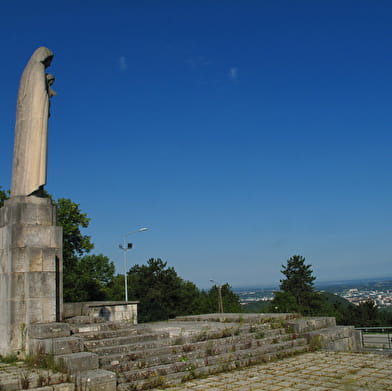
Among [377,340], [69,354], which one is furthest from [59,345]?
[377,340]

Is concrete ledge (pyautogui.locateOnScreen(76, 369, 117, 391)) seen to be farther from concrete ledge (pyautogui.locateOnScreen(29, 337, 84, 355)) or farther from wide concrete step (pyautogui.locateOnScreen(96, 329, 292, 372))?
concrete ledge (pyautogui.locateOnScreen(29, 337, 84, 355))

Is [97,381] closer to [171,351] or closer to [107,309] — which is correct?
[171,351]

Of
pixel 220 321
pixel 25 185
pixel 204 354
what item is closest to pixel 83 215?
pixel 220 321

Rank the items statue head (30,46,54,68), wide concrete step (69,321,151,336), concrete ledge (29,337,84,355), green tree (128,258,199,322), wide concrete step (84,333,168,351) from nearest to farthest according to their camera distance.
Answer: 1. concrete ledge (29,337,84,355)
2. wide concrete step (84,333,168,351)
3. wide concrete step (69,321,151,336)
4. statue head (30,46,54,68)
5. green tree (128,258,199,322)

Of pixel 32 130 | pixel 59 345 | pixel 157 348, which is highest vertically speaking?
Result: pixel 32 130

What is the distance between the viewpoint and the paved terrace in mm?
6340

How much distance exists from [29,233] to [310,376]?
5938mm

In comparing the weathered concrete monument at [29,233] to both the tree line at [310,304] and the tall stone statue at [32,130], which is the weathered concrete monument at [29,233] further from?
the tree line at [310,304]

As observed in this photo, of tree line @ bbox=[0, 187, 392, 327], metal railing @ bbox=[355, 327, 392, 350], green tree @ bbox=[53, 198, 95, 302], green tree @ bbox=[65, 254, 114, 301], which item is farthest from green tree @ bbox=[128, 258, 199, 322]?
metal railing @ bbox=[355, 327, 392, 350]

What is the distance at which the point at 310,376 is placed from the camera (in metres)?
7.03

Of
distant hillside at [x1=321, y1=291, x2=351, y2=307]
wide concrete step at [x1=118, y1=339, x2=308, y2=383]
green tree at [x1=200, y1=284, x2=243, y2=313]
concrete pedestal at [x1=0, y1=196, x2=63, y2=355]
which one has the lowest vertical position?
distant hillside at [x1=321, y1=291, x2=351, y2=307]

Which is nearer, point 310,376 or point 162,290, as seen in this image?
point 310,376

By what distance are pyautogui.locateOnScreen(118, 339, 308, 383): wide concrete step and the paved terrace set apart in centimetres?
24

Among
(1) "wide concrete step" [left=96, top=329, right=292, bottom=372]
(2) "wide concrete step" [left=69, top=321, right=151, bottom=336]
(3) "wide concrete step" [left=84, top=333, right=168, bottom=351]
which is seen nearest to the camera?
(1) "wide concrete step" [left=96, top=329, right=292, bottom=372]
